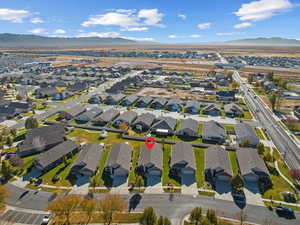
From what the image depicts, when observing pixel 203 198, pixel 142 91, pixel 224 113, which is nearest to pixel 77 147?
pixel 203 198

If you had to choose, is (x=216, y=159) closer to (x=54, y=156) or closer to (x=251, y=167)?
(x=251, y=167)

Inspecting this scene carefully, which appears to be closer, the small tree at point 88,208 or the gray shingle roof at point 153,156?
the small tree at point 88,208

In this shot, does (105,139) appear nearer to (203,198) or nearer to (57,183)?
(57,183)

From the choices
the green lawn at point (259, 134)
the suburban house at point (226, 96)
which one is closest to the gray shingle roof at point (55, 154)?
the green lawn at point (259, 134)

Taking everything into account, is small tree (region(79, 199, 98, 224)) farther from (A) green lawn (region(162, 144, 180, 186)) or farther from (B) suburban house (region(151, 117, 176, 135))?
(B) suburban house (region(151, 117, 176, 135))

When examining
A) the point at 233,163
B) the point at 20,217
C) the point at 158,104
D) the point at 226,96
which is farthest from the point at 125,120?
the point at 226,96

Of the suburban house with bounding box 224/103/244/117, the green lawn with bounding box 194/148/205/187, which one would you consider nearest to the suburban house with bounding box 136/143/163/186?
the green lawn with bounding box 194/148/205/187

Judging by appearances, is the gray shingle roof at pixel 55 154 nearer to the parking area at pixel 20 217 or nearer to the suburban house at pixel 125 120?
the parking area at pixel 20 217
